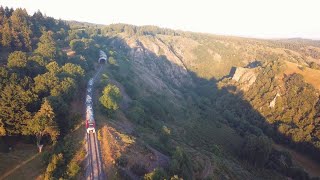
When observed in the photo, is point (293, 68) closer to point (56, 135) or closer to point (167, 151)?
point (167, 151)

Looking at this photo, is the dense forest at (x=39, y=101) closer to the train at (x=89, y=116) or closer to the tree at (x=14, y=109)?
the tree at (x=14, y=109)

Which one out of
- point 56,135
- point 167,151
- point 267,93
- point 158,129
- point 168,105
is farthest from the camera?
point 267,93

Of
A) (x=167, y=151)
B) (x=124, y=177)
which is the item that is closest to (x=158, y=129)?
(x=167, y=151)

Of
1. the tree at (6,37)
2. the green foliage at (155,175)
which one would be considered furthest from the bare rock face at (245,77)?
the green foliage at (155,175)

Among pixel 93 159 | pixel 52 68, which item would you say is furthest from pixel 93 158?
pixel 52 68

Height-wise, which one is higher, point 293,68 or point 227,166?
point 293,68

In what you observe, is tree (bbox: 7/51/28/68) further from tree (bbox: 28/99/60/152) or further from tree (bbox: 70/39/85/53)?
tree (bbox: 70/39/85/53)

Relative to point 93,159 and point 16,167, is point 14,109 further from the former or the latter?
point 93,159

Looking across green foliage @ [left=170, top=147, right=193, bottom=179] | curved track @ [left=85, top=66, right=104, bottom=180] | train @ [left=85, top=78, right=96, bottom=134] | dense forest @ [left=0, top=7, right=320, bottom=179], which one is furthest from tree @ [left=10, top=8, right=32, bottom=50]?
green foliage @ [left=170, top=147, right=193, bottom=179]
